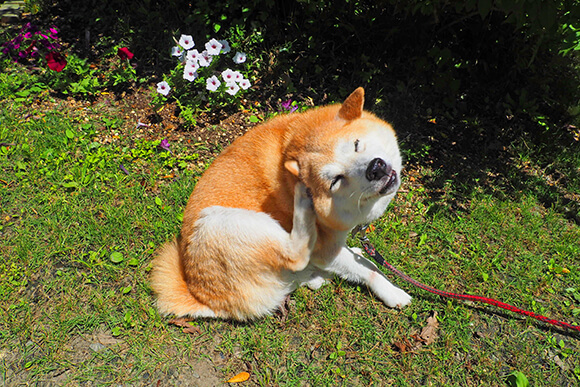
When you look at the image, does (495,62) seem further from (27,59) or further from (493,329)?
(27,59)

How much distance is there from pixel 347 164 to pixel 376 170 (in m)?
0.19

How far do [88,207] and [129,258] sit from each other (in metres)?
0.79

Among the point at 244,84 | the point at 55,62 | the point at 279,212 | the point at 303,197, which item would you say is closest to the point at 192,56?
the point at 244,84

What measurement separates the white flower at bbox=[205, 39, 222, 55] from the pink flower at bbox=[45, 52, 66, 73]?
176 centimetres

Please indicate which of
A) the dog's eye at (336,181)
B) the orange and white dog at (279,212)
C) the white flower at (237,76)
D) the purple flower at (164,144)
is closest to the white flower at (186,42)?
the white flower at (237,76)

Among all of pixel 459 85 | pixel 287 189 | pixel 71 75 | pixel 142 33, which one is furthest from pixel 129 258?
pixel 459 85

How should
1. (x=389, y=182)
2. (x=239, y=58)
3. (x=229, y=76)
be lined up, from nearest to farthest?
1. (x=389, y=182)
2. (x=229, y=76)
3. (x=239, y=58)

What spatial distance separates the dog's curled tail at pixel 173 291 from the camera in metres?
2.92

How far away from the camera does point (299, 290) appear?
3.27 metres

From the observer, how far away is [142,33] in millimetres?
5234

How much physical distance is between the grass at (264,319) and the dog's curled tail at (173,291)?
7.4 inches

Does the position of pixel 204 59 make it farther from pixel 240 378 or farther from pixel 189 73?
pixel 240 378

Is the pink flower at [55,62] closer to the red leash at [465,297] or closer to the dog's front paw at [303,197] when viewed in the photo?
the dog's front paw at [303,197]

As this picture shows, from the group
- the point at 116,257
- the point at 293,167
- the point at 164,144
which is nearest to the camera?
the point at 293,167
